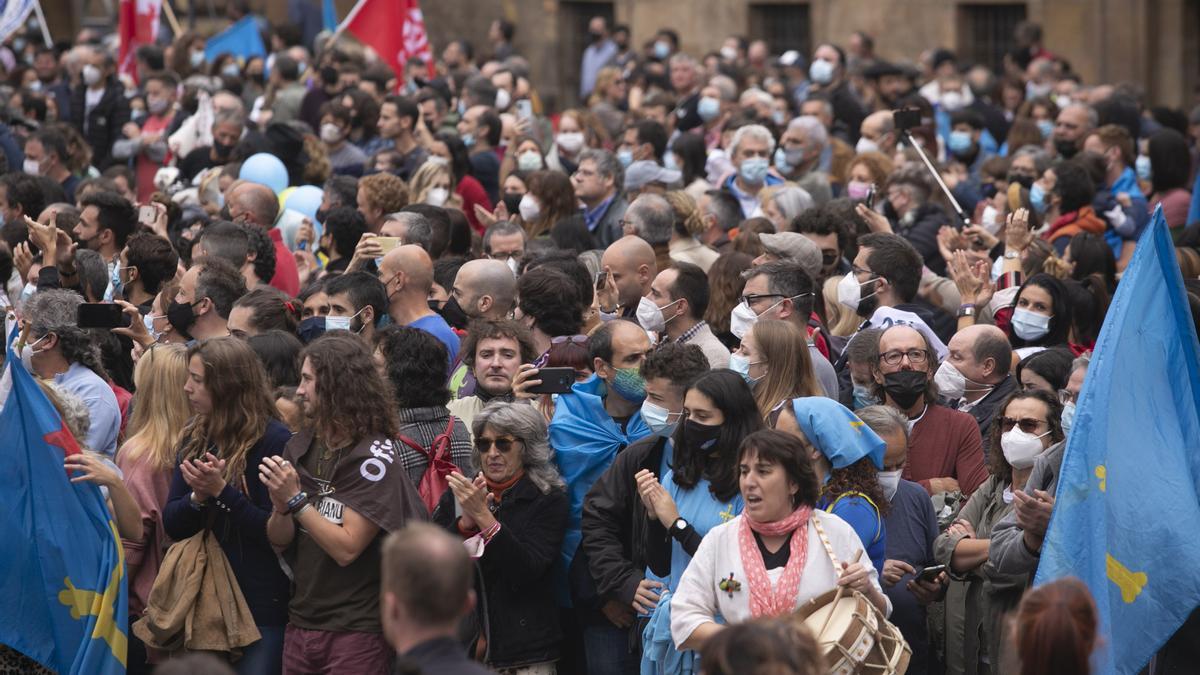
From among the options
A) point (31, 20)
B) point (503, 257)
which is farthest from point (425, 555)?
point (31, 20)

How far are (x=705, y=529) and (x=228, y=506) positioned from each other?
5.57 feet

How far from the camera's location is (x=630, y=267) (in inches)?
362

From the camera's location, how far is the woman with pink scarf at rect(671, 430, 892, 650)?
19.5 feet

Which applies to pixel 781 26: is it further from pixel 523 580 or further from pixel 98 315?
pixel 523 580

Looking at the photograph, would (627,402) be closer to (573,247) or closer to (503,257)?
(503,257)

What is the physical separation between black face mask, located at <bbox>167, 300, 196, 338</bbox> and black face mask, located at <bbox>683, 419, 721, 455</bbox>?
2.80 meters

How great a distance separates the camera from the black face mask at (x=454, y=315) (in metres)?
9.21

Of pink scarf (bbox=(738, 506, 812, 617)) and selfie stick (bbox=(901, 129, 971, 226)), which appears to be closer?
pink scarf (bbox=(738, 506, 812, 617))

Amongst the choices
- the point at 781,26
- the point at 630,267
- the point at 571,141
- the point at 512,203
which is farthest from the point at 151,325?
the point at 781,26

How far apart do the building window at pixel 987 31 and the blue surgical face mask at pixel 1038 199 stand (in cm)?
1471

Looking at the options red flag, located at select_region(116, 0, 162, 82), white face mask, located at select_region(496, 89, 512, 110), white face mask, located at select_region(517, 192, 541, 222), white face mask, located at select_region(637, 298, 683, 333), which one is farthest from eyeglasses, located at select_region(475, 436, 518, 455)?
red flag, located at select_region(116, 0, 162, 82)

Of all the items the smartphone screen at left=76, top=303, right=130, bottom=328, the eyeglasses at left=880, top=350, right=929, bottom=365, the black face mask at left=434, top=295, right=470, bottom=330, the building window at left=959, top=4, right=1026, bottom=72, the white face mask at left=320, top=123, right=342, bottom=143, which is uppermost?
the smartphone screen at left=76, top=303, right=130, bottom=328

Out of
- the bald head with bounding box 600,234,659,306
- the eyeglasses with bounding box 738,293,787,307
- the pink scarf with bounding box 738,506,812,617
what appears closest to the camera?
the pink scarf with bounding box 738,506,812,617

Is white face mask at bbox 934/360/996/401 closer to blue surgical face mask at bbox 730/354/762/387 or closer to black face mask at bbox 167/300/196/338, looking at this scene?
blue surgical face mask at bbox 730/354/762/387
